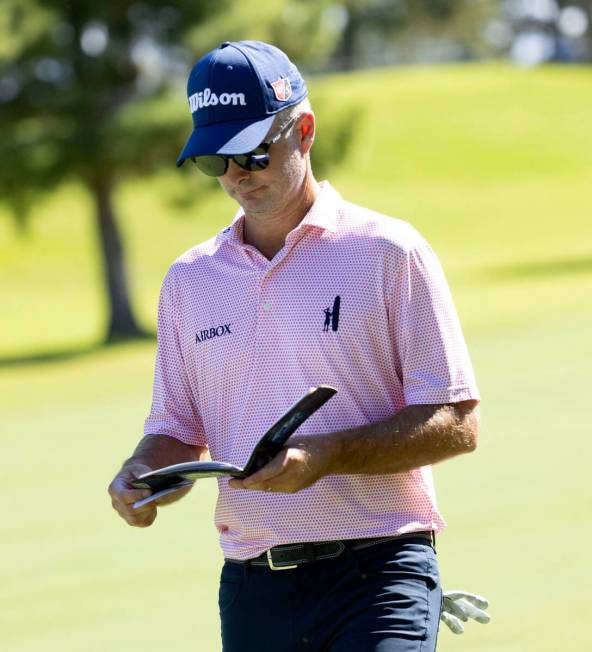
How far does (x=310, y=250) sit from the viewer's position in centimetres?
365

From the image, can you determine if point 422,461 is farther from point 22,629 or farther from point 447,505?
point 447,505

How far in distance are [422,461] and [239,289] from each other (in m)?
0.67

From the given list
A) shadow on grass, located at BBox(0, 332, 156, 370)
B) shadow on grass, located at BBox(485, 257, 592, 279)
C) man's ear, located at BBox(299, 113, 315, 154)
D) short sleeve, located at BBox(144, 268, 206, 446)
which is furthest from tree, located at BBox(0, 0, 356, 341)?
man's ear, located at BBox(299, 113, 315, 154)

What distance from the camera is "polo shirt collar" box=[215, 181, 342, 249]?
3.63 metres

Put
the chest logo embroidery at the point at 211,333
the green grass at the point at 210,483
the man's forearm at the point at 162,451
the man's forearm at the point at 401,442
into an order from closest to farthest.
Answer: the man's forearm at the point at 401,442
the chest logo embroidery at the point at 211,333
the man's forearm at the point at 162,451
the green grass at the point at 210,483

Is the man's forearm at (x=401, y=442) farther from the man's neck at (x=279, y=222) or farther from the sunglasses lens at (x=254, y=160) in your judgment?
the sunglasses lens at (x=254, y=160)

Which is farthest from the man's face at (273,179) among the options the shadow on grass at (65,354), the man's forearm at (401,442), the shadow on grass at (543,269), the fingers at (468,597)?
the shadow on grass at (543,269)

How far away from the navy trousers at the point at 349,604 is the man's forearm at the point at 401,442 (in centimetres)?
24

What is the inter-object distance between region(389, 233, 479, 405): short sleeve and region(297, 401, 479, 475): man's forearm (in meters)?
0.04

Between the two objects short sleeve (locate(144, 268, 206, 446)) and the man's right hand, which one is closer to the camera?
the man's right hand

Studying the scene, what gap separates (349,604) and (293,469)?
0.45 metres

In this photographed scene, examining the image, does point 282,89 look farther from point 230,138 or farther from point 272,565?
point 272,565

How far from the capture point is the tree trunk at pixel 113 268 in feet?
102

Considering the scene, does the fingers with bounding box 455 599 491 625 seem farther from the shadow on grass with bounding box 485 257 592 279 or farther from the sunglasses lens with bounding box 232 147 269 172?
the shadow on grass with bounding box 485 257 592 279
